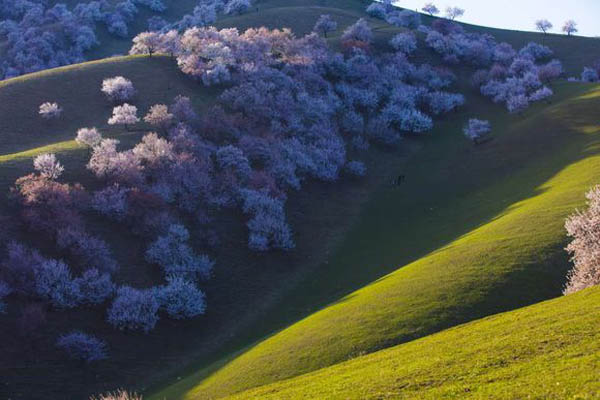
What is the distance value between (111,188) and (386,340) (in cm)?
3774

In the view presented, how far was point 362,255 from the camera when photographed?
62.0 m

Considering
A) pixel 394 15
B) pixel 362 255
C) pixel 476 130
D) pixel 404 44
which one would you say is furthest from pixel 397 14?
pixel 362 255

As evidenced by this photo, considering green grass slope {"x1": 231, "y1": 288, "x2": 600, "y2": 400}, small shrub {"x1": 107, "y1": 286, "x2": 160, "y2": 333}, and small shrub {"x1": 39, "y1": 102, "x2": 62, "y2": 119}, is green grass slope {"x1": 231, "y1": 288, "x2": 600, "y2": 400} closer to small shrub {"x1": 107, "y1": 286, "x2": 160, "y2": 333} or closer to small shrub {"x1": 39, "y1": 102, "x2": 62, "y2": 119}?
small shrub {"x1": 107, "y1": 286, "x2": 160, "y2": 333}

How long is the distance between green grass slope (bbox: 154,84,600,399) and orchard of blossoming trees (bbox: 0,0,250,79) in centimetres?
10194

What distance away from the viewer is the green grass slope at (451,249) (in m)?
34.0

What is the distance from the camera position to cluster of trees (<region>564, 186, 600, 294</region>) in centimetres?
3112

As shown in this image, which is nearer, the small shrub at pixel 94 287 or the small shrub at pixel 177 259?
the small shrub at pixel 94 287

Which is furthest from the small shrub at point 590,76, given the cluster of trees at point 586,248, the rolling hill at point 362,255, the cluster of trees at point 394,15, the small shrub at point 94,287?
the small shrub at point 94,287

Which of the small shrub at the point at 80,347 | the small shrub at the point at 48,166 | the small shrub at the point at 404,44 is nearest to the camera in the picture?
the small shrub at the point at 80,347

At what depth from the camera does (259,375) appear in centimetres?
3244

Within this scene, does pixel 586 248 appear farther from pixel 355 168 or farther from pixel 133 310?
pixel 355 168

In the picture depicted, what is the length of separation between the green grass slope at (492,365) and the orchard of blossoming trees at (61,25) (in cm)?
12794

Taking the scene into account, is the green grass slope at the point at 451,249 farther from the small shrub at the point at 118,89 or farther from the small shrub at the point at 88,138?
the small shrub at the point at 118,89

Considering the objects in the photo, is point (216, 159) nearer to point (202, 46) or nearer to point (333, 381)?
point (202, 46)
